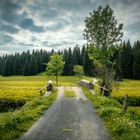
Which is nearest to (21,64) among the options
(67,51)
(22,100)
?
(67,51)

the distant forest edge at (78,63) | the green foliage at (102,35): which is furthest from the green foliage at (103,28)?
the distant forest edge at (78,63)

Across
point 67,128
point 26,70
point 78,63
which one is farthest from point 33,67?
point 67,128

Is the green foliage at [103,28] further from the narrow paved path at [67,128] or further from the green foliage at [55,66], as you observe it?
the green foliage at [55,66]

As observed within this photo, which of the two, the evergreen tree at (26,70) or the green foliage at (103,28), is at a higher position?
the green foliage at (103,28)

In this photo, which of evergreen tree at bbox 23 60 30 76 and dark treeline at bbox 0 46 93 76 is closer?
dark treeline at bbox 0 46 93 76

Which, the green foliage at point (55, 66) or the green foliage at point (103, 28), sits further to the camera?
the green foliage at point (55, 66)

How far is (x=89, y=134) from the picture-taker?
1216 centimetres

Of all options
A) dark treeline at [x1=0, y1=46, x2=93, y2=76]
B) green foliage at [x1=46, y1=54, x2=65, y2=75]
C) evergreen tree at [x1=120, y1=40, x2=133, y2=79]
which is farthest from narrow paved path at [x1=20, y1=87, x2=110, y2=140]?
dark treeline at [x1=0, y1=46, x2=93, y2=76]

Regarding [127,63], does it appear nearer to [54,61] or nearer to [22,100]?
[54,61]

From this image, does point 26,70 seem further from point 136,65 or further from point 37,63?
point 136,65

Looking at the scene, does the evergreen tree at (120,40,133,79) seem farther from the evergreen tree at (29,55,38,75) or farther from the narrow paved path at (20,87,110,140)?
the narrow paved path at (20,87,110,140)

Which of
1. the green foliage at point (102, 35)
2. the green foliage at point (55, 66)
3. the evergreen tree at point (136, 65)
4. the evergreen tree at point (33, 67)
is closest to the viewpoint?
the green foliage at point (102, 35)

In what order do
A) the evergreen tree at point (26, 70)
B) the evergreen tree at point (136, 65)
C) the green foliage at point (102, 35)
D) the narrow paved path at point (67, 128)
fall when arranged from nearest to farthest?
the narrow paved path at point (67, 128), the green foliage at point (102, 35), the evergreen tree at point (136, 65), the evergreen tree at point (26, 70)

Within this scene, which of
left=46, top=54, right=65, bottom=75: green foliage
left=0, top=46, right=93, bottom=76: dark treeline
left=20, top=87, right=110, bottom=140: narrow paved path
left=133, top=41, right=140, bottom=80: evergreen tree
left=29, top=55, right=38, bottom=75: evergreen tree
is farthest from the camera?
left=29, top=55, right=38, bottom=75: evergreen tree
